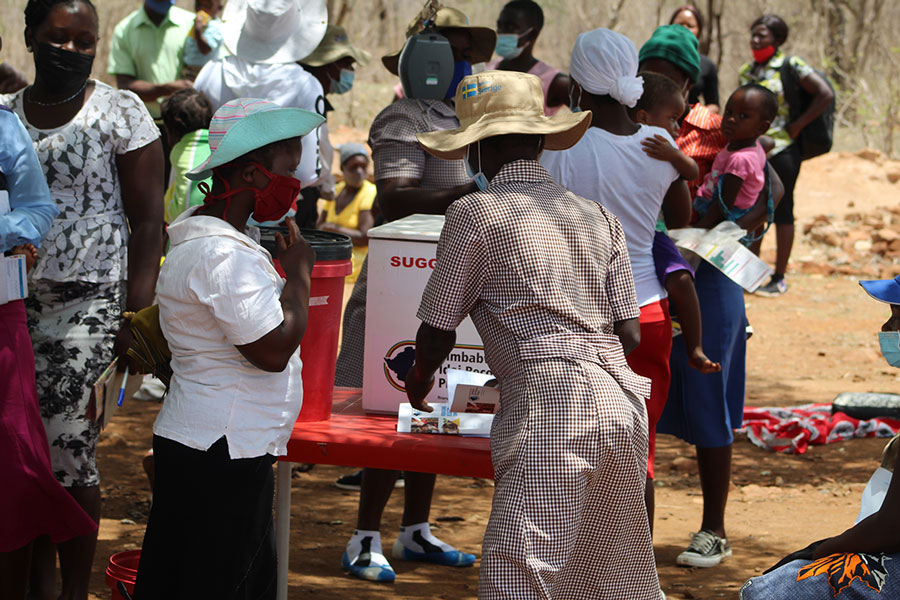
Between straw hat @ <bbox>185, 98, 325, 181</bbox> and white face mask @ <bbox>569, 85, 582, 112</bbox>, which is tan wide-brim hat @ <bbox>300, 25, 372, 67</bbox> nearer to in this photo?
white face mask @ <bbox>569, 85, 582, 112</bbox>

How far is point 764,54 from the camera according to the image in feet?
30.7

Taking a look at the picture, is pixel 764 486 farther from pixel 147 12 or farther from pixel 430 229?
pixel 147 12

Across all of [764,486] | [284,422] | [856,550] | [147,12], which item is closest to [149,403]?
[147,12]

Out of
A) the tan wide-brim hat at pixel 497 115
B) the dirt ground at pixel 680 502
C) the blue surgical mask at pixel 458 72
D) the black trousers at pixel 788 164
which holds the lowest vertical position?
the dirt ground at pixel 680 502

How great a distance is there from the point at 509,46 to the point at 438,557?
332 centimetres

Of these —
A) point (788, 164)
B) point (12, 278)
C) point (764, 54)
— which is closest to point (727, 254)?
point (12, 278)

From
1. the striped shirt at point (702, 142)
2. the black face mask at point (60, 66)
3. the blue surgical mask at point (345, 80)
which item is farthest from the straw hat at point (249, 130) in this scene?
the blue surgical mask at point (345, 80)

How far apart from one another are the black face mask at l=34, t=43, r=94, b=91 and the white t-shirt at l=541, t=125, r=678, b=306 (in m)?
1.59

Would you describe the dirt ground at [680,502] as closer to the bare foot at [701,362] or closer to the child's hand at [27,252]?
the bare foot at [701,362]

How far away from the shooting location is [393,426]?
11.8ft

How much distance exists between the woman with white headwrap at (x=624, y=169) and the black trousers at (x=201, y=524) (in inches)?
58.3

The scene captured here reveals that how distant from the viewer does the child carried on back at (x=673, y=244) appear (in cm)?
402

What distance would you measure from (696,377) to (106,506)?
2896 millimetres

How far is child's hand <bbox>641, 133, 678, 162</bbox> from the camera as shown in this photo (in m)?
3.87
